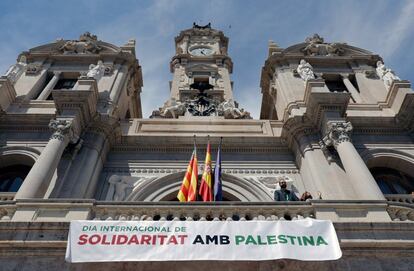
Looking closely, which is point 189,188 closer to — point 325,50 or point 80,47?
point 80,47

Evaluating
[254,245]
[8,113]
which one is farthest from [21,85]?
[254,245]

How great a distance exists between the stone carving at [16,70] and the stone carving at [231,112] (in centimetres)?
1106

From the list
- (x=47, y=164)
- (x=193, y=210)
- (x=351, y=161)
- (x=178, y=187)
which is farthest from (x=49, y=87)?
(x=351, y=161)

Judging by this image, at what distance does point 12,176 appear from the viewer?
15914mm

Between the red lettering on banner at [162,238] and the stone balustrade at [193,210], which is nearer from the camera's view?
the red lettering on banner at [162,238]

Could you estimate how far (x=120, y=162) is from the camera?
53.9ft

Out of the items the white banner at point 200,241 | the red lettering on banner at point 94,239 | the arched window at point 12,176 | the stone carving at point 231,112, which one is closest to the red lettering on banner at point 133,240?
the white banner at point 200,241

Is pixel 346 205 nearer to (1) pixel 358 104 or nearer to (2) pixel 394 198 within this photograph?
(2) pixel 394 198

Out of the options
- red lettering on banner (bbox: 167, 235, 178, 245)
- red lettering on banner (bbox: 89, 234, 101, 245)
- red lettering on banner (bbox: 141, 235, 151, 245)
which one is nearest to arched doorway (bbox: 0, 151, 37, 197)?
red lettering on banner (bbox: 89, 234, 101, 245)

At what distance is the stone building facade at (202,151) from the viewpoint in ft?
29.6

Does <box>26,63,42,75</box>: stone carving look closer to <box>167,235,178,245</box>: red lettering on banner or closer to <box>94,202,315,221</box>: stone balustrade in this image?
<box>94,202,315,221</box>: stone balustrade

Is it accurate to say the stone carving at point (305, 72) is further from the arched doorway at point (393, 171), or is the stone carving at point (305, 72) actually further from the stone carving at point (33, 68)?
the stone carving at point (33, 68)

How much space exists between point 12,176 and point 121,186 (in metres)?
5.02

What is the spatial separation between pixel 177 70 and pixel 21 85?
37.0 ft
